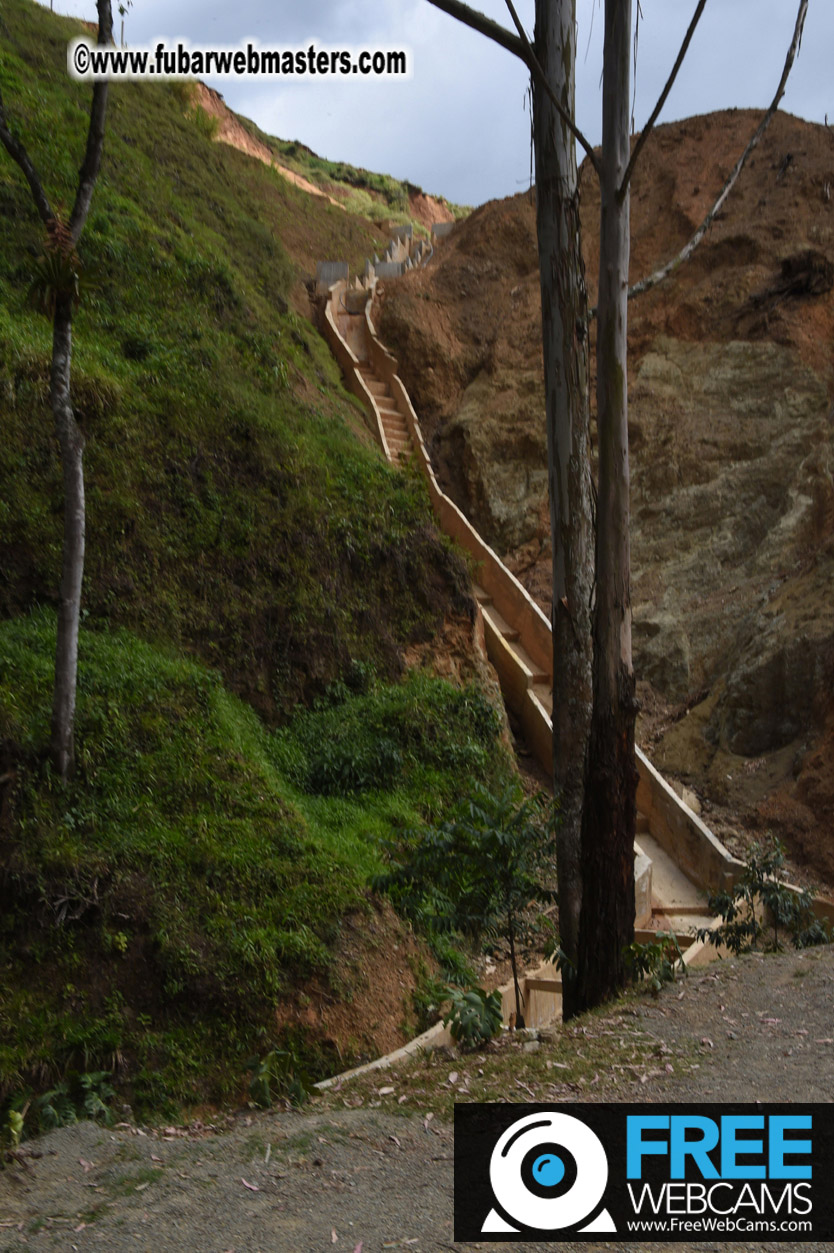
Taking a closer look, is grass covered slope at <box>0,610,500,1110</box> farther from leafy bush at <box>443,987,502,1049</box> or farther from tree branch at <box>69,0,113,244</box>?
tree branch at <box>69,0,113,244</box>

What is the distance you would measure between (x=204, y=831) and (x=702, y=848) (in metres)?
A: 6.20

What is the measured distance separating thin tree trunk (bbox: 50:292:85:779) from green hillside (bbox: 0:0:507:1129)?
0.71ft

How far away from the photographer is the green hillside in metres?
6.63

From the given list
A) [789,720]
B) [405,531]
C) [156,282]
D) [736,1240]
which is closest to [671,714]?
[789,720]

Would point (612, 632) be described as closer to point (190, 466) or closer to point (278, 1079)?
point (278, 1079)

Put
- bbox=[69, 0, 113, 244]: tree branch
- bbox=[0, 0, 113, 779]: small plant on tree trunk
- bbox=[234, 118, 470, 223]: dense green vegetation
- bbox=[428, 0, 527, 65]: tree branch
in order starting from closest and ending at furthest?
1. bbox=[428, 0, 527, 65]: tree branch
2. bbox=[0, 0, 113, 779]: small plant on tree trunk
3. bbox=[69, 0, 113, 244]: tree branch
4. bbox=[234, 118, 470, 223]: dense green vegetation

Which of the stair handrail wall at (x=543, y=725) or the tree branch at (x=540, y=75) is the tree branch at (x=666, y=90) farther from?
the stair handrail wall at (x=543, y=725)

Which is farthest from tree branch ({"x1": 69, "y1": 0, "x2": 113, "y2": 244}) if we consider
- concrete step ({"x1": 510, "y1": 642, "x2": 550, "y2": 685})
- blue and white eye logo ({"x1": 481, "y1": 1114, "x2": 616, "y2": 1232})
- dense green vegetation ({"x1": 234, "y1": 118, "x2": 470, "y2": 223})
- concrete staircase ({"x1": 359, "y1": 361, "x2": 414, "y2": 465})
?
dense green vegetation ({"x1": 234, "y1": 118, "x2": 470, "y2": 223})

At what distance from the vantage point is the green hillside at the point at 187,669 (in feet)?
21.8

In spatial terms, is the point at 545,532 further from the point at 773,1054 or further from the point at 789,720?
the point at 773,1054

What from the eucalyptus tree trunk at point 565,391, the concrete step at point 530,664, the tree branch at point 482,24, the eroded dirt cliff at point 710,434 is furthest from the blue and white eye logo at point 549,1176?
the concrete step at point 530,664

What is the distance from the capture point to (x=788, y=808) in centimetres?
1148

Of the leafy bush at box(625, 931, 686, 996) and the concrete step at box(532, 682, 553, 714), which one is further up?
the concrete step at box(532, 682, 553, 714)

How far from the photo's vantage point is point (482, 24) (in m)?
6.30
